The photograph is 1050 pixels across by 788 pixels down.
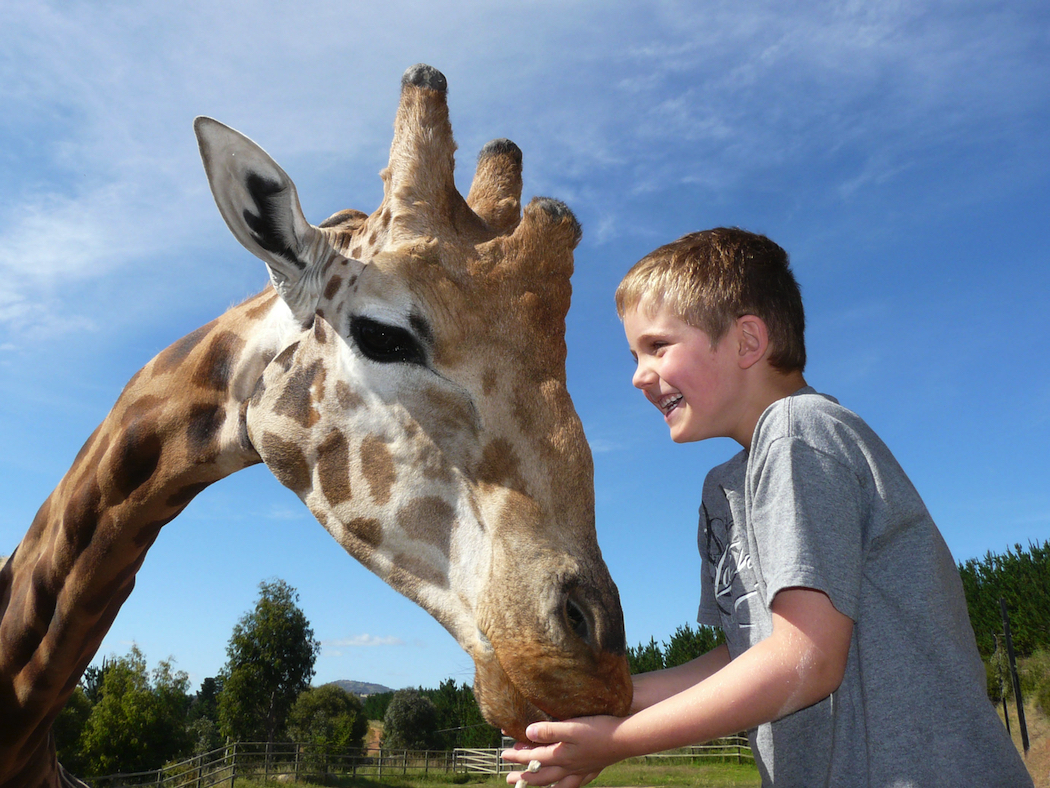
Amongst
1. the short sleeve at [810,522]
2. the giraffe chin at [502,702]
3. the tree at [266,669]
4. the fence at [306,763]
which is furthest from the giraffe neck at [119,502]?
the tree at [266,669]

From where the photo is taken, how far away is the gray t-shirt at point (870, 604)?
1.90 meters

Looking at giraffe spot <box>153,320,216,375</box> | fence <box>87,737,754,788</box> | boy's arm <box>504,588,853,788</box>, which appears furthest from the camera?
fence <box>87,737,754,788</box>

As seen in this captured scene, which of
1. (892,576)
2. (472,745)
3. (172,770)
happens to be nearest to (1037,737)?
(892,576)

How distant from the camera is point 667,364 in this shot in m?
2.44

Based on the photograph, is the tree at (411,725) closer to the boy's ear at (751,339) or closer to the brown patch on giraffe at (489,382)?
the brown patch on giraffe at (489,382)

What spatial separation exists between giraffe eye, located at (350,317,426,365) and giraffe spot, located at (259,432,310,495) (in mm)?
560

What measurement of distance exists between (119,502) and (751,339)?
10.6ft

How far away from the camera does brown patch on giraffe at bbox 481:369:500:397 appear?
8.75 feet

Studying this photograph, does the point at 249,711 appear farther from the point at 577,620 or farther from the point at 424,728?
the point at 577,620

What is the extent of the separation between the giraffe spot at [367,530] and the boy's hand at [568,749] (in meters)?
1.02

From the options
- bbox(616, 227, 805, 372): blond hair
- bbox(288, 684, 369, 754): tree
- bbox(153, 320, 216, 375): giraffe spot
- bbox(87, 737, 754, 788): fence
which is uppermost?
bbox(153, 320, 216, 375): giraffe spot

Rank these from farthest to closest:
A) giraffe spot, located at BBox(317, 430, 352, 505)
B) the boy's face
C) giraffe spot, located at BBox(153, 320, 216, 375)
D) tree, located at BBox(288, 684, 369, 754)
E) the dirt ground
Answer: tree, located at BBox(288, 684, 369, 754) < the dirt ground < giraffe spot, located at BBox(153, 320, 216, 375) < giraffe spot, located at BBox(317, 430, 352, 505) < the boy's face

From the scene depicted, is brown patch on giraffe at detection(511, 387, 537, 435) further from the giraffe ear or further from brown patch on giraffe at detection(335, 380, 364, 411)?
the giraffe ear

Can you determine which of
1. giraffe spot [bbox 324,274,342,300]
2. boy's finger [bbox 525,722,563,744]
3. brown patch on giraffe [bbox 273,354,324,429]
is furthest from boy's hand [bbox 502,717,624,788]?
giraffe spot [bbox 324,274,342,300]
